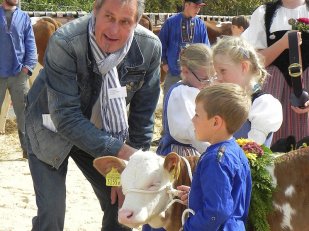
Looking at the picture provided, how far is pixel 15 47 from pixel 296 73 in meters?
4.83

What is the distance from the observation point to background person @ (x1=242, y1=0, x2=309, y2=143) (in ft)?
15.6

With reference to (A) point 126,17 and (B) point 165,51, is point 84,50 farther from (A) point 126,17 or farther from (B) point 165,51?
(B) point 165,51

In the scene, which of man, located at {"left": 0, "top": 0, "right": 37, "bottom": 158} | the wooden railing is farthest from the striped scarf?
the wooden railing

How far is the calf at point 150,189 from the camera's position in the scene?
297 centimetres

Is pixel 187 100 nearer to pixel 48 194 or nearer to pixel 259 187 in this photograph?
pixel 259 187

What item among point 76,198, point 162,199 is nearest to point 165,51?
point 76,198

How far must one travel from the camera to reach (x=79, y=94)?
367cm

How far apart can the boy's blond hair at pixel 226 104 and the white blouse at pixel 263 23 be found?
194 cm

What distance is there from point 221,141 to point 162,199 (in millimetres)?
399

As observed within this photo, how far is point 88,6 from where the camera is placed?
19484mm

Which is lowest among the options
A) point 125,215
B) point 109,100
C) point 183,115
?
point 125,215

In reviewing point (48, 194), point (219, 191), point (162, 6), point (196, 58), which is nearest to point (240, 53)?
point (196, 58)

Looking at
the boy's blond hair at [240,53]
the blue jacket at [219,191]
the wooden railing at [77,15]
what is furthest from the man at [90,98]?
the wooden railing at [77,15]

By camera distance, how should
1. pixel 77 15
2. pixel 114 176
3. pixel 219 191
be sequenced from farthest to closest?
pixel 77 15 → pixel 114 176 → pixel 219 191
